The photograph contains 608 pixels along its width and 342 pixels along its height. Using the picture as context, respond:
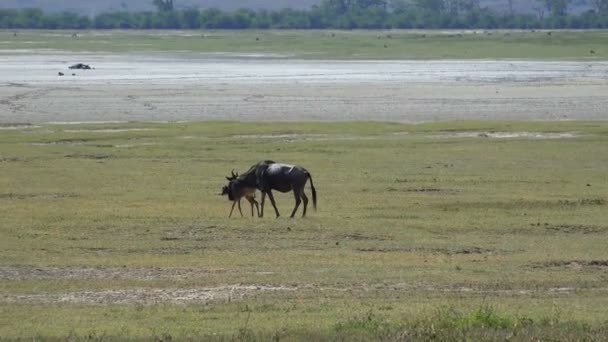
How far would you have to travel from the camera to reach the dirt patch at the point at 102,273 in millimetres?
16391

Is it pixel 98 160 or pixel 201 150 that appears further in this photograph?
pixel 201 150

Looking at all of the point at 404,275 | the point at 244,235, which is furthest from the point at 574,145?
the point at 404,275

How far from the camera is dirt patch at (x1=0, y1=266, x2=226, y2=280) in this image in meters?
16.4

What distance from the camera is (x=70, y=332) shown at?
12.2 metres

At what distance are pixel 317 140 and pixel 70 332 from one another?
24179 millimetres

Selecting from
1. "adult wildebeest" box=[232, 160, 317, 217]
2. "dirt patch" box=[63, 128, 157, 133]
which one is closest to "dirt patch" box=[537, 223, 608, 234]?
"adult wildebeest" box=[232, 160, 317, 217]

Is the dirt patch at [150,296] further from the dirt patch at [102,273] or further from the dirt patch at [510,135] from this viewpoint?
the dirt patch at [510,135]

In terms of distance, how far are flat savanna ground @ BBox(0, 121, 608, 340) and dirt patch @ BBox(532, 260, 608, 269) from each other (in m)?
0.06

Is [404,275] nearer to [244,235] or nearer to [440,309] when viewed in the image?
[440,309]

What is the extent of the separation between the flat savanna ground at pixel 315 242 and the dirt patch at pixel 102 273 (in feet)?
0.11

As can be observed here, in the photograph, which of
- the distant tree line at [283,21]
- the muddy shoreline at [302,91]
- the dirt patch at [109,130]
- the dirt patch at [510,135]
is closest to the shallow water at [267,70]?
the muddy shoreline at [302,91]

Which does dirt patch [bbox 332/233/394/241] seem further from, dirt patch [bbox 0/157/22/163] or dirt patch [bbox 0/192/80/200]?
dirt patch [bbox 0/157/22/163]

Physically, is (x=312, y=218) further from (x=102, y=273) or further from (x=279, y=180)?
(x=102, y=273)

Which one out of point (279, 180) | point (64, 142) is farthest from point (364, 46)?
point (279, 180)
